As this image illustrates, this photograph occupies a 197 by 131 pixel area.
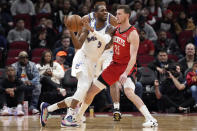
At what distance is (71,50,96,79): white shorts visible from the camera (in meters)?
6.99

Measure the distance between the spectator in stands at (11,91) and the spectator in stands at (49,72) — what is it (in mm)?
675

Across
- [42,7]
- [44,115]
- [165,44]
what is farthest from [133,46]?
[42,7]

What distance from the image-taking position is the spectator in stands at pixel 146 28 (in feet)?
44.6

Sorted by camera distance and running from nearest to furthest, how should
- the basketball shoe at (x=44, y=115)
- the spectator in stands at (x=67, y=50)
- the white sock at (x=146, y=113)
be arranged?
the white sock at (x=146, y=113) → the basketball shoe at (x=44, y=115) → the spectator in stands at (x=67, y=50)

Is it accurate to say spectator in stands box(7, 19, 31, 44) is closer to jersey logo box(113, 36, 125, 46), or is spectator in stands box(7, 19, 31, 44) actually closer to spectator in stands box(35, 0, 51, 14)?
spectator in stands box(35, 0, 51, 14)

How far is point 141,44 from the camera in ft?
42.0

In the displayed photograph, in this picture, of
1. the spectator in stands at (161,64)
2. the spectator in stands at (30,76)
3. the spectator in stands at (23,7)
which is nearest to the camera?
the spectator in stands at (30,76)

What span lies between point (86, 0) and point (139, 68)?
14.3 feet

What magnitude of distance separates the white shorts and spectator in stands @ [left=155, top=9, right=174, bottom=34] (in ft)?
25.9

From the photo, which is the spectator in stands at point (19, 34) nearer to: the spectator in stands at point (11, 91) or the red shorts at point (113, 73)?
the spectator in stands at point (11, 91)

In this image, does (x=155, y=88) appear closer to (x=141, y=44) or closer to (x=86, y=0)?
(x=141, y=44)

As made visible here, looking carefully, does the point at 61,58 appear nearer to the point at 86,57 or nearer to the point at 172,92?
the point at 172,92

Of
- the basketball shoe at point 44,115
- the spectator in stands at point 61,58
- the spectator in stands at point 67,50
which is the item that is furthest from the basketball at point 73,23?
the spectator in stands at point 67,50

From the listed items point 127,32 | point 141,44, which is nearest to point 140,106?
point 127,32
